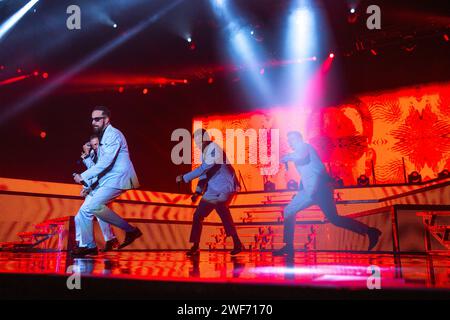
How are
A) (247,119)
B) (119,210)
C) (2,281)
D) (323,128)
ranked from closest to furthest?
1. (2,281)
2. (119,210)
3. (323,128)
4. (247,119)

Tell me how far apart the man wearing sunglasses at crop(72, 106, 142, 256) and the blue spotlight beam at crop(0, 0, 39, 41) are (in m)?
5.43

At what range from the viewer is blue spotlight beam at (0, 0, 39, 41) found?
8828mm

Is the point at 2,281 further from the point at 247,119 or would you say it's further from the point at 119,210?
the point at 247,119

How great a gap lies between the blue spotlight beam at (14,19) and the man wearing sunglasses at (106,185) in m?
5.43

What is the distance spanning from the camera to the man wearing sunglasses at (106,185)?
4797 millimetres

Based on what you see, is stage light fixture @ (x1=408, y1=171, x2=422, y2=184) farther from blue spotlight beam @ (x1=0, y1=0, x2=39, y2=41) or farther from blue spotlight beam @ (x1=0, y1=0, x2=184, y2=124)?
blue spotlight beam @ (x1=0, y1=0, x2=39, y2=41)

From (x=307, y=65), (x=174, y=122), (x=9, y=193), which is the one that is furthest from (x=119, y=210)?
(x=307, y=65)

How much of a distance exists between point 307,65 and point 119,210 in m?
6.71

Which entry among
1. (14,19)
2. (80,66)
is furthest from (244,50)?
(14,19)

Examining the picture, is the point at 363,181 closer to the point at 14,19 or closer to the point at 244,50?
the point at 244,50

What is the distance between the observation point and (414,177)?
999 cm

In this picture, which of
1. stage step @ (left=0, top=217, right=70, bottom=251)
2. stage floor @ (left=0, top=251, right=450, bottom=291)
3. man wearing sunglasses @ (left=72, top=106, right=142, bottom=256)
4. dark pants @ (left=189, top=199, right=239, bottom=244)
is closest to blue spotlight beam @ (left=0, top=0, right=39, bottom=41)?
stage step @ (left=0, top=217, right=70, bottom=251)

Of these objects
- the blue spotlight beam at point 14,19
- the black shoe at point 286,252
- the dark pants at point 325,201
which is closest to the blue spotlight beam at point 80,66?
the blue spotlight beam at point 14,19

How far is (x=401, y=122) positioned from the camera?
10.5 metres
